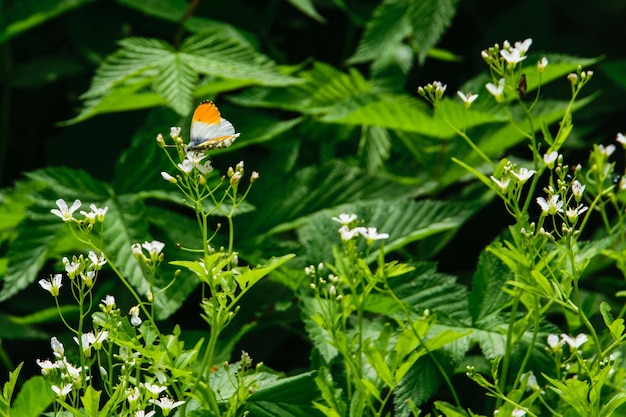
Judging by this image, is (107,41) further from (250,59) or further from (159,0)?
(250,59)

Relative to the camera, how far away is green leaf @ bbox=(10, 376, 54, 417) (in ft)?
4.20

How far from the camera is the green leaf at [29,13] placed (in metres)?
1.93

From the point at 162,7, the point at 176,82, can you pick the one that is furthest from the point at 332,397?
the point at 162,7

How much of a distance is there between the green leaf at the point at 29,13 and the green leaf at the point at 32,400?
956 mm

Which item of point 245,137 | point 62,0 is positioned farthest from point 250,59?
point 62,0

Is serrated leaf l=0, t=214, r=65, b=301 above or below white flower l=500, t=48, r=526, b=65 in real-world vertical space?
below

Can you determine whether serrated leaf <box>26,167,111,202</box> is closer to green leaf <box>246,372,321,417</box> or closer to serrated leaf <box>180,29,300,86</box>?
serrated leaf <box>180,29,300,86</box>

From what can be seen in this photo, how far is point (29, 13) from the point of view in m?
1.95

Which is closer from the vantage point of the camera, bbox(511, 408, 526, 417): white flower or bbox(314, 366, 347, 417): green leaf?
bbox(511, 408, 526, 417): white flower

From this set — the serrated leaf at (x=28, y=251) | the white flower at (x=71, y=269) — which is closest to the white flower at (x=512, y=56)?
the white flower at (x=71, y=269)

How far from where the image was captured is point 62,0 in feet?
6.41

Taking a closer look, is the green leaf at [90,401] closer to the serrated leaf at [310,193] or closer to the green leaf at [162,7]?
the serrated leaf at [310,193]

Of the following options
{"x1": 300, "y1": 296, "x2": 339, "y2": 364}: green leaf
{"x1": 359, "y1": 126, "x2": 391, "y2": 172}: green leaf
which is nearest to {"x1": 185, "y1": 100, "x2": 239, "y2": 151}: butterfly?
{"x1": 300, "y1": 296, "x2": 339, "y2": 364}: green leaf

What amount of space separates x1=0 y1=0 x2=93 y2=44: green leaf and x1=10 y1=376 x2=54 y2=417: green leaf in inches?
37.6
